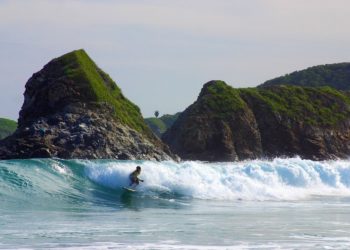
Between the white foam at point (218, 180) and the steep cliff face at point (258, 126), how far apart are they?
1888cm

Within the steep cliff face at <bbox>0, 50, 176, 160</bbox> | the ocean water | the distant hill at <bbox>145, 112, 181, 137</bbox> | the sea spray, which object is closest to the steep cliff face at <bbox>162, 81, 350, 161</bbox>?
the steep cliff face at <bbox>0, 50, 176, 160</bbox>

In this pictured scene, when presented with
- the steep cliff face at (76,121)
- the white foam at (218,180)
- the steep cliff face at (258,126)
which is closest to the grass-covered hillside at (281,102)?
the steep cliff face at (258,126)

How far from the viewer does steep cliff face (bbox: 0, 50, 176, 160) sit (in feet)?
146

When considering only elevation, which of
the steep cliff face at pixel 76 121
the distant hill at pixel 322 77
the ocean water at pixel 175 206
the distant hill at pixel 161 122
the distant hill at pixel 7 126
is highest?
the distant hill at pixel 322 77

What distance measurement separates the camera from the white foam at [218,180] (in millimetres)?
34750

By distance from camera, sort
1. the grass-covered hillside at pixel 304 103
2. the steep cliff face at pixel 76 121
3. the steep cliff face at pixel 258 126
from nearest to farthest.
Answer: the steep cliff face at pixel 76 121
the steep cliff face at pixel 258 126
the grass-covered hillside at pixel 304 103

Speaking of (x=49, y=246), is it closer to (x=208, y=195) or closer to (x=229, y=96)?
(x=208, y=195)

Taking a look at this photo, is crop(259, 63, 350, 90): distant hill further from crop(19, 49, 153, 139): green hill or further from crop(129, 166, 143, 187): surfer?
crop(129, 166, 143, 187): surfer

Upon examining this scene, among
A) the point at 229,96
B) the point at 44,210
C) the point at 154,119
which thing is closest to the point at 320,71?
the point at 154,119

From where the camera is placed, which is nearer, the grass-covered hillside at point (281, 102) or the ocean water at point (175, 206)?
the ocean water at point (175, 206)

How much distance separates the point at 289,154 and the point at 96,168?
1229 inches

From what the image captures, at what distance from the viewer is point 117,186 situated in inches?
1357

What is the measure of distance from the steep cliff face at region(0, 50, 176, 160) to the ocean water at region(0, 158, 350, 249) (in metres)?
8.06

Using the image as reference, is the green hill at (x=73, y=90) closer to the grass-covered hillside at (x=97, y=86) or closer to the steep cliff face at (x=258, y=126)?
the grass-covered hillside at (x=97, y=86)
